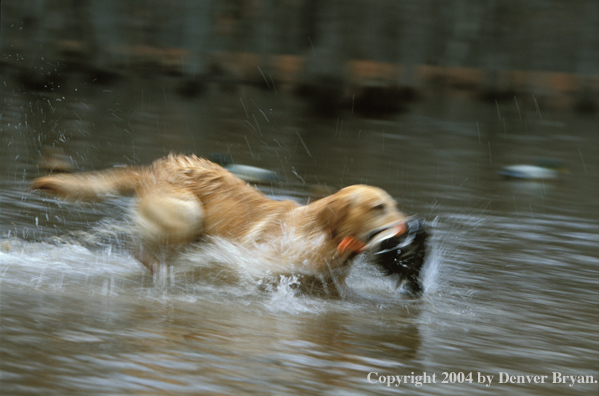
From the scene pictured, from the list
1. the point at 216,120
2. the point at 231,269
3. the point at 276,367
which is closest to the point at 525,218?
the point at 231,269

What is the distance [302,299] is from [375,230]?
0.57 meters

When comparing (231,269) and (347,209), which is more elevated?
(347,209)

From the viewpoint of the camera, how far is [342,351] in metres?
3.13

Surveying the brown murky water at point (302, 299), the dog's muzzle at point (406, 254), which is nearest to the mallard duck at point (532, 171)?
the brown murky water at point (302, 299)

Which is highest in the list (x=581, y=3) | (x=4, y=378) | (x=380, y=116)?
(x=581, y=3)

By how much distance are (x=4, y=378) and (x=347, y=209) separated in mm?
2117

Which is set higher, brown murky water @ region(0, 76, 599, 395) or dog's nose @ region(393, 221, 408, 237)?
dog's nose @ region(393, 221, 408, 237)

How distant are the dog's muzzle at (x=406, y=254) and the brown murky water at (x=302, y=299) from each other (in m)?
0.15

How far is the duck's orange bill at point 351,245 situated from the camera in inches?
157

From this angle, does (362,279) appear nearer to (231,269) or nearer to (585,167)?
(231,269)

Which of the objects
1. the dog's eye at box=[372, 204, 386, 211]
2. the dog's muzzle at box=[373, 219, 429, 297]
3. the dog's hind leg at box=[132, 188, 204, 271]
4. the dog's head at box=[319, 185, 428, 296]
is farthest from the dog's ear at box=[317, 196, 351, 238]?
the dog's hind leg at box=[132, 188, 204, 271]

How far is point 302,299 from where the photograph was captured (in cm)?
400

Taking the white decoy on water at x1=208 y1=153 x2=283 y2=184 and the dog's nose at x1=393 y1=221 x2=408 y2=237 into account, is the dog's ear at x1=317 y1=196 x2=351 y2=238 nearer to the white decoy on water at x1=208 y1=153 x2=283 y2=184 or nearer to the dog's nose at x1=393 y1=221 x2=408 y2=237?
the dog's nose at x1=393 y1=221 x2=408 y2=237

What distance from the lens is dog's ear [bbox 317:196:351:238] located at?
4039 mm
